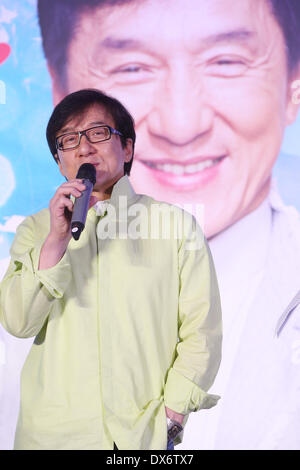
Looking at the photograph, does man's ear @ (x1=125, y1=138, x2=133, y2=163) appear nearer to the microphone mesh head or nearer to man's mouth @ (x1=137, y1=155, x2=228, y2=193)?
the microphone mesh head

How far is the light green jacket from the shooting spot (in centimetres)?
124

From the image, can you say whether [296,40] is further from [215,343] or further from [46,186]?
A: [215,343]

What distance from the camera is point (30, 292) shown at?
1199 mm

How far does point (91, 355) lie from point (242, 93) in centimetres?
169

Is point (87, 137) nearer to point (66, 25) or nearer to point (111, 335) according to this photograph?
point (111, 335)

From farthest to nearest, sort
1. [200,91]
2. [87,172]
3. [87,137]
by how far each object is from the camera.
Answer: [200,91]
[87,137]
[87,172]

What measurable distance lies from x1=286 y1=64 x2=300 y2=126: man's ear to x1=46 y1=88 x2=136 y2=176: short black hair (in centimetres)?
132

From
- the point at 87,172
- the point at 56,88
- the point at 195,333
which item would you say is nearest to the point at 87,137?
the point at 87,172

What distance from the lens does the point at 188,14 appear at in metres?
2.50

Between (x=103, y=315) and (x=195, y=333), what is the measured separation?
238 mm

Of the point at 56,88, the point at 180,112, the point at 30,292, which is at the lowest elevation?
the point at 30,292

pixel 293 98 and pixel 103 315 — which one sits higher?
pixel 293 98
